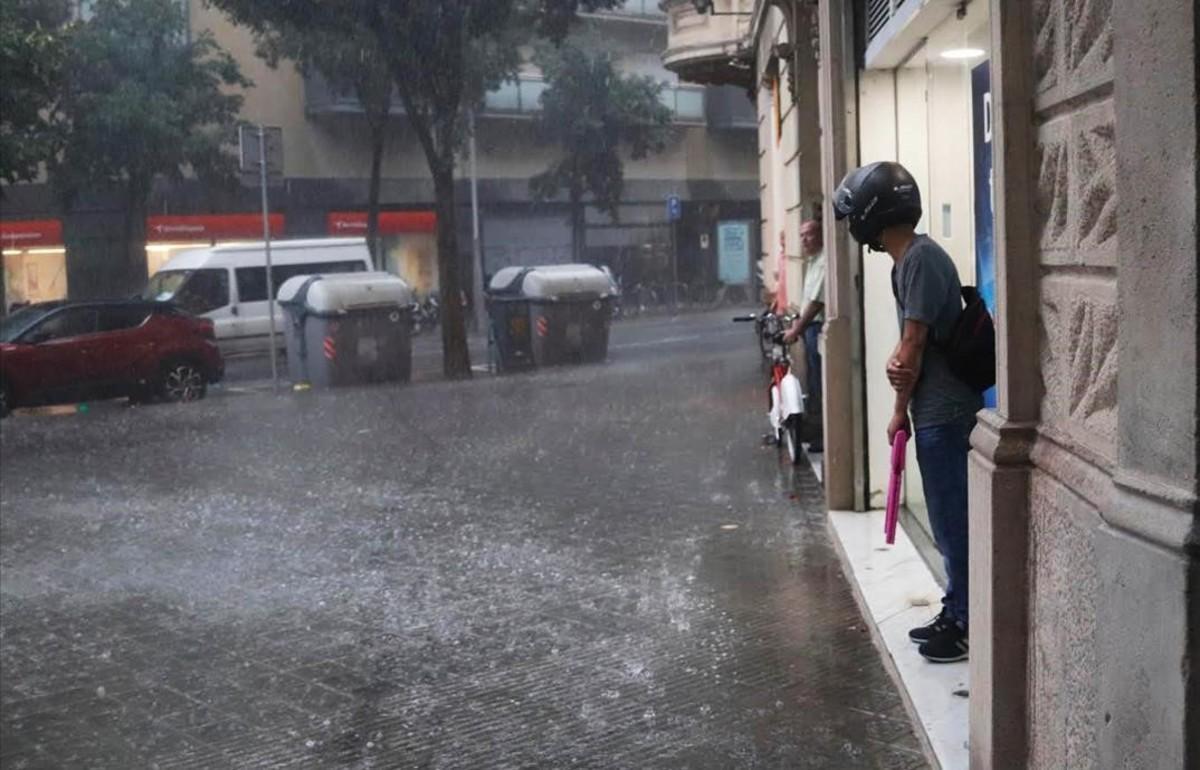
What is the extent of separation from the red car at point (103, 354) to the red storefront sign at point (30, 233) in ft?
51.6

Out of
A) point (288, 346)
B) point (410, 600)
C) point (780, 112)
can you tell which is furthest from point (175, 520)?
point (288, 346)

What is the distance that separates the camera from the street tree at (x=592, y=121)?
42.8 m

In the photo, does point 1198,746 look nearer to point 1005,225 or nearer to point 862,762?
point 1005,225

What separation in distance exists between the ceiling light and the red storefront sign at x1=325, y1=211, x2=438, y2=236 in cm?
3420

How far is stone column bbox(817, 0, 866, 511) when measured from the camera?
8758 millimetres

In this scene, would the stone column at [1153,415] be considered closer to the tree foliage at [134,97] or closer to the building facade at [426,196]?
the tree foliage at [134,97]

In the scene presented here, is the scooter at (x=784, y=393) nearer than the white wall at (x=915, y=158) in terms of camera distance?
No

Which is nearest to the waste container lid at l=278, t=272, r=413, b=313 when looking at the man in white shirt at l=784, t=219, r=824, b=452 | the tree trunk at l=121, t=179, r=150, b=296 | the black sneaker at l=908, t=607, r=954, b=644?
the tree trunk at l=121, t=179, r=150, b=296

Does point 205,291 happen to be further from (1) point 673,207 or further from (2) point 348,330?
(1) point 673,207

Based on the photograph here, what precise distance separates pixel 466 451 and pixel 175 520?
351cm

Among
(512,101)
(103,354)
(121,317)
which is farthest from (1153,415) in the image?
(512,101)

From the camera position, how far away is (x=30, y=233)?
35.9 meters

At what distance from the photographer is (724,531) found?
367 inches

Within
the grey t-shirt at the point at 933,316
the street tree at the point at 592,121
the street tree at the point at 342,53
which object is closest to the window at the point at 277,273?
the street tree at the point at 342,53
